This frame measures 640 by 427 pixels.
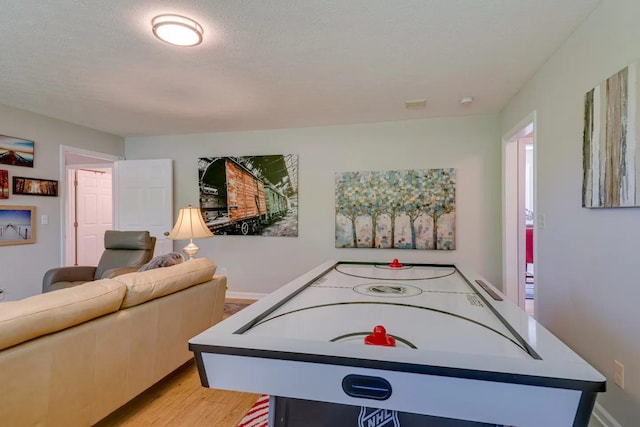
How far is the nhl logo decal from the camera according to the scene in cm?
101

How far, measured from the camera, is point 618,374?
5.47 ft

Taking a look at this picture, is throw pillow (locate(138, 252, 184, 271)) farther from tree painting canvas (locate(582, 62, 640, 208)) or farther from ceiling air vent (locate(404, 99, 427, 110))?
tree painting canvas (locate(582, 62, 640, 208))

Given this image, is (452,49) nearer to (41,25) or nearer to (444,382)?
(444,382)

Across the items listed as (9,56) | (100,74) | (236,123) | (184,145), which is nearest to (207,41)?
(100,74)

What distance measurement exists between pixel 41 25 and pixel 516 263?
448 cm

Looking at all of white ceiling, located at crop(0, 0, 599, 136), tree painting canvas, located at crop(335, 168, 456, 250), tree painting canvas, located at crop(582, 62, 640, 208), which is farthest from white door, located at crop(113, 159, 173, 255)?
tree painting canvas, located at crop(582, 62, 640, 208)

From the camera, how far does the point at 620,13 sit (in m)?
1.63

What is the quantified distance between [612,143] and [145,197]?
16.4 ft

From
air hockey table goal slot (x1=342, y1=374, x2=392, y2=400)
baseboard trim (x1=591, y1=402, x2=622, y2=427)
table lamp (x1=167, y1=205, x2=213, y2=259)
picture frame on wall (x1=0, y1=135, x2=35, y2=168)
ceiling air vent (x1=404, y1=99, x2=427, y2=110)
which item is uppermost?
ceiling air vent (x1=404, y1=99, x2=427, y2=110)

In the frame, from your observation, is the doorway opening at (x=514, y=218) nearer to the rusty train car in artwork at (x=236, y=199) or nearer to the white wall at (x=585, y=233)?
the white wall at (x=585, y=233)

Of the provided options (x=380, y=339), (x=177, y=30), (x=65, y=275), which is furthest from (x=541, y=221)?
(x=65, y=275)

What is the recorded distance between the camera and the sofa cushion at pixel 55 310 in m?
1.25

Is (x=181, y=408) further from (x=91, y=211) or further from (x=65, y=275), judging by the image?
(x=91, y=211)

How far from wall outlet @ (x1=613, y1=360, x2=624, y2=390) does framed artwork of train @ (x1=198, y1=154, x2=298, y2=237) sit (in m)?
3.30
